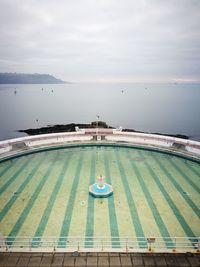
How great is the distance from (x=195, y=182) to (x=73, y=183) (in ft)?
36.4

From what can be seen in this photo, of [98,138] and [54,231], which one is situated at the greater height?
[98,138]

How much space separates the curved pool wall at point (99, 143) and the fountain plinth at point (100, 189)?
12.4 metres

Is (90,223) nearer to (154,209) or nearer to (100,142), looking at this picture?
(154,209)

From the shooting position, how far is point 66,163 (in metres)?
24.8

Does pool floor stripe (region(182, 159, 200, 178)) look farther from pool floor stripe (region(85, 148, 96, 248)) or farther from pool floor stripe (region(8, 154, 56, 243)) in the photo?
pool floor stripe (region(8, 154, 56, 243))

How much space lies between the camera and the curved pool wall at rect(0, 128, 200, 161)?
2741 cm

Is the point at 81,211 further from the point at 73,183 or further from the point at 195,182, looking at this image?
the point at 195,182

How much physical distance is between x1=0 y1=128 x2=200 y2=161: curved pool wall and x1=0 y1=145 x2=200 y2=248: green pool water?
1.35m

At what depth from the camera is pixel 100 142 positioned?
31.5 meters

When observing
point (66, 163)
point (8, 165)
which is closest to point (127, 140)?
point (66, 163)

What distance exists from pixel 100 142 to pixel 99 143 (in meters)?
0.27

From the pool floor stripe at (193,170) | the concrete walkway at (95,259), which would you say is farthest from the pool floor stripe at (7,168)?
the pool floor stripe at (193,170)

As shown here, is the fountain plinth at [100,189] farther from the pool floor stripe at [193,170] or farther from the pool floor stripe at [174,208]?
the pool floor stripe at [193,170]

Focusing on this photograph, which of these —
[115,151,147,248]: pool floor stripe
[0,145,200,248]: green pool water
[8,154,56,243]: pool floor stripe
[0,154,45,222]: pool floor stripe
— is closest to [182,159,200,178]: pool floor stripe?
[0,145,200,248]: green pool water
